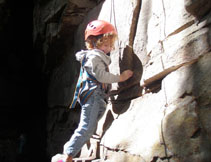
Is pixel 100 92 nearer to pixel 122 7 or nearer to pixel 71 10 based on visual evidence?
pixel 122 7

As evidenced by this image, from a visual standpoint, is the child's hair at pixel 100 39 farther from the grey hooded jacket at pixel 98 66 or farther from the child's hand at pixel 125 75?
the child's hand at pixel 125 75

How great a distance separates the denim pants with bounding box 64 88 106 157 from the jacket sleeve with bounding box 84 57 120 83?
0.40 ft

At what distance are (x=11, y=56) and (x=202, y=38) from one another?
12.4 feet

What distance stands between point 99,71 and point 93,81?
111 mm

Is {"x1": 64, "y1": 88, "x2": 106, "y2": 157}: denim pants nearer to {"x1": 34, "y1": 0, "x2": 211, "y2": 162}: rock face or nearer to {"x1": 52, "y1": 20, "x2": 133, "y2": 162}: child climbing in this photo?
{"x1": 52, "y1": 20, "x2": 133, "y2": 162}: child climbing

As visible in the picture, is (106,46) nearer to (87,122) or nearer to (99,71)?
(99,71)

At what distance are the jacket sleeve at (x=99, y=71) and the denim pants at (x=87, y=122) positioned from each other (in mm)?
123

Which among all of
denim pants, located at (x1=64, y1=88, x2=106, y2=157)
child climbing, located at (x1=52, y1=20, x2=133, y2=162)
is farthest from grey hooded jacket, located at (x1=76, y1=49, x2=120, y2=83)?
denim pants, located at (x1=64, y1=88, x2=106, y2=157)

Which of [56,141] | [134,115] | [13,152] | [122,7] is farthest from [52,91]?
[134,115]

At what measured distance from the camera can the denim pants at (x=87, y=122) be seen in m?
1.69

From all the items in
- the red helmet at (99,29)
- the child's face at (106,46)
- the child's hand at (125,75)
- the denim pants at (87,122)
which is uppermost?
the red helmet at (99,29)

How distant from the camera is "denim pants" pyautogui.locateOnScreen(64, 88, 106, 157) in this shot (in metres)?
1.69

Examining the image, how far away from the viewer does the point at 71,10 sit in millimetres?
2967

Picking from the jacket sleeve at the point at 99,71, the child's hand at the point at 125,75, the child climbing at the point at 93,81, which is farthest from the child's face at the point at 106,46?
the child's hand at the point at 125,75
